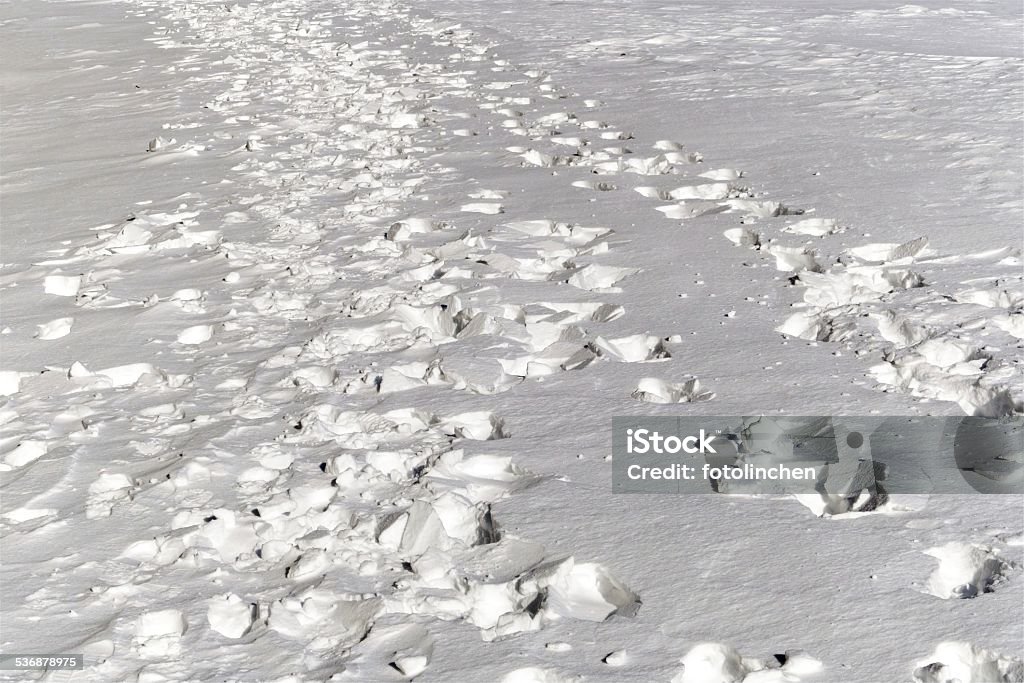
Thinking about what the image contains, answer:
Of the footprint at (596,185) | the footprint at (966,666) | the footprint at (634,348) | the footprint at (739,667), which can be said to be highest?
the footprint at (596,185)

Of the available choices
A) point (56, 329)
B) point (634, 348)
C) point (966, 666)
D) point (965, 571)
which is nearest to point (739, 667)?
point (966, 666)

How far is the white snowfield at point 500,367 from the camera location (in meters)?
1.79

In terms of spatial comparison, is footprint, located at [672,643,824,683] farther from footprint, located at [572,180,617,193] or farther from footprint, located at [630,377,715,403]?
footprint, located at [572,180,617,193]

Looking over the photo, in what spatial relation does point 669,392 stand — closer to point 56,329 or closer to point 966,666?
point 966,666

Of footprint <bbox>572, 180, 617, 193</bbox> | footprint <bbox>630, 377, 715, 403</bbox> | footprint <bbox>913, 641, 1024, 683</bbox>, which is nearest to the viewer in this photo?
footprint <bbox>913, 641, 1024, 683</bbox>

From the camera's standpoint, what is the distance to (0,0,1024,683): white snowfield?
1788 mm

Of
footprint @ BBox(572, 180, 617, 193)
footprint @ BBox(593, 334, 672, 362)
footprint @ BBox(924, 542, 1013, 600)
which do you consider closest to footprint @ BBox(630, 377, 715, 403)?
footprint @ BBox(593, 334, 672, 362)

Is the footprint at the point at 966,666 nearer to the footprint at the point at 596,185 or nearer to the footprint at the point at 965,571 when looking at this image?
the footprint at the point at 965,571

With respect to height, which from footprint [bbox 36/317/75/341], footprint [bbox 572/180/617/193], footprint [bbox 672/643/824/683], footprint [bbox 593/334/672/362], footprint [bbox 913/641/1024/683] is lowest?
footprint [bbox 672/643/824/683]

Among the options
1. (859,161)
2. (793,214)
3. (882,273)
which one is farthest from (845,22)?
(882,273)

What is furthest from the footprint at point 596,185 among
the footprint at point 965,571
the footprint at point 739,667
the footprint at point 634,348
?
the footprint at point 739,667

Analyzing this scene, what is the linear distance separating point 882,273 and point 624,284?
2.65ft

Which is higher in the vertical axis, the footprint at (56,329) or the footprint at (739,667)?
the footprint at (56,329)

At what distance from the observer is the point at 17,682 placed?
1.70 meters
